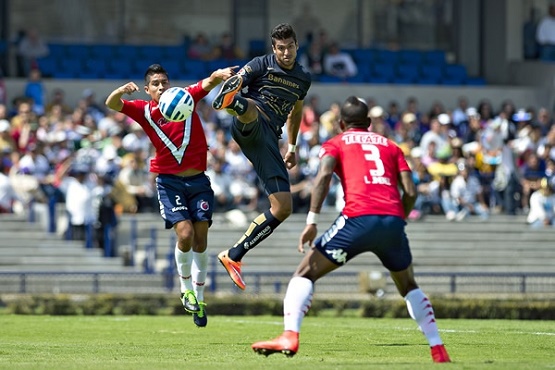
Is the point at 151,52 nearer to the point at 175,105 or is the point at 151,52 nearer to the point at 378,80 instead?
the point at 378,80

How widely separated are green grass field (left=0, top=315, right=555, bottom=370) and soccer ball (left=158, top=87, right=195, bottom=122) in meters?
2.36

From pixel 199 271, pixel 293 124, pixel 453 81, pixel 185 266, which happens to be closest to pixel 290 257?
pixel 453 81

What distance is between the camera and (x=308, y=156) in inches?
1126

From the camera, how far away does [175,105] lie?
13273 mm

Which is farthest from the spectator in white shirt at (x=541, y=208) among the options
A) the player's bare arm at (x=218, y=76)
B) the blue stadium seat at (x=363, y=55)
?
the player's bare arm at (x=218, y=76)

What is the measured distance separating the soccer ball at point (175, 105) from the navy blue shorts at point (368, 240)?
289cm

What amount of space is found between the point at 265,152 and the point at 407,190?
11.5 ft

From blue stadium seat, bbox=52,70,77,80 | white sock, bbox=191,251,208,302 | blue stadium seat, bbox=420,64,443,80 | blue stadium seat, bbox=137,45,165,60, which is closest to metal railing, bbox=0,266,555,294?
white sock, bbox=191,251,208,302

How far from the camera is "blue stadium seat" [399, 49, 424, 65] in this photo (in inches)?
1479

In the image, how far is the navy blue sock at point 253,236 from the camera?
47.0 feet

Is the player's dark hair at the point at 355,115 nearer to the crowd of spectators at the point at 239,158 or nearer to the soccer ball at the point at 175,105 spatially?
the soccer ball at the point at 175,105

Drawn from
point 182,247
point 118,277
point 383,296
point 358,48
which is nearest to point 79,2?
point 358,48

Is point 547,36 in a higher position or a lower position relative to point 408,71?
higher

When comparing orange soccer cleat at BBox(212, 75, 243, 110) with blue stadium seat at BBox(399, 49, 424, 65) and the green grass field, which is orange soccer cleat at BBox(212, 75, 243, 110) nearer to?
the green grass field
